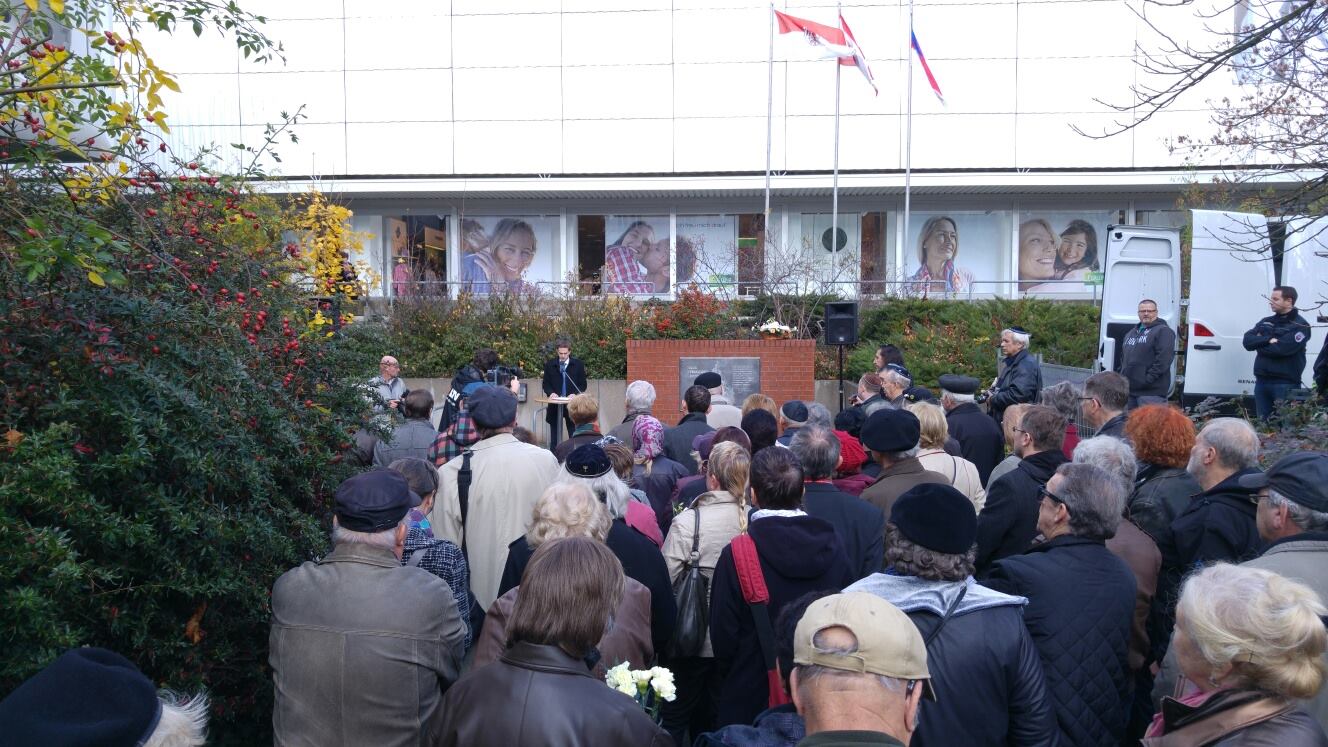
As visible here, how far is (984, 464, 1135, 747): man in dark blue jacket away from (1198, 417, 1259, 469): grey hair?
3.40 ft

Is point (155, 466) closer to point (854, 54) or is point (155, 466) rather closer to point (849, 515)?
point (849, 515)

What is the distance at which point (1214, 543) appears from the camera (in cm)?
435

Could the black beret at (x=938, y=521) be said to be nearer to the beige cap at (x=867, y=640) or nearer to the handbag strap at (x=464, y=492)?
the beige cap at (x=867, y=640)

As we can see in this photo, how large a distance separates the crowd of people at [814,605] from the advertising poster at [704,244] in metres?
19.9

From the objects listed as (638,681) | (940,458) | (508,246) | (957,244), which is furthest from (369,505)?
(957,244)

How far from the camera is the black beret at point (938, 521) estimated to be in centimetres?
327

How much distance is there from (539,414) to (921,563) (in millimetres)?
15019

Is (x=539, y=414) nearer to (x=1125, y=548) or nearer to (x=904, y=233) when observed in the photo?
(x=904, y=233)

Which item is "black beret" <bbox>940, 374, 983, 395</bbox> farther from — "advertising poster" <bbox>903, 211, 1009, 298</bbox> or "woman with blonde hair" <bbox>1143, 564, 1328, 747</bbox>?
"advertising poster" <bbox>903, 211, 1009, 298</bbox>

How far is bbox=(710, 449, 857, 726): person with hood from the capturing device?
4070mm

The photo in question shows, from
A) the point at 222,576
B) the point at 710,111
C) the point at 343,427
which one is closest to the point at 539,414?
the point at 710,111

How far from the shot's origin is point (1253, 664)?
8.70 feet

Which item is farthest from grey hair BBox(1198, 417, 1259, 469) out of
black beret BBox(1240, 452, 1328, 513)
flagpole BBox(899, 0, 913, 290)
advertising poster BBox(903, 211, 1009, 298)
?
advertising poster BBox(903, 211, 1009, 298)

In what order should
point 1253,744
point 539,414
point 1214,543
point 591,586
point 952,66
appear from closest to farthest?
point 1253,744
point 591,586
point 1214,543
point 539,414
point 952,66
